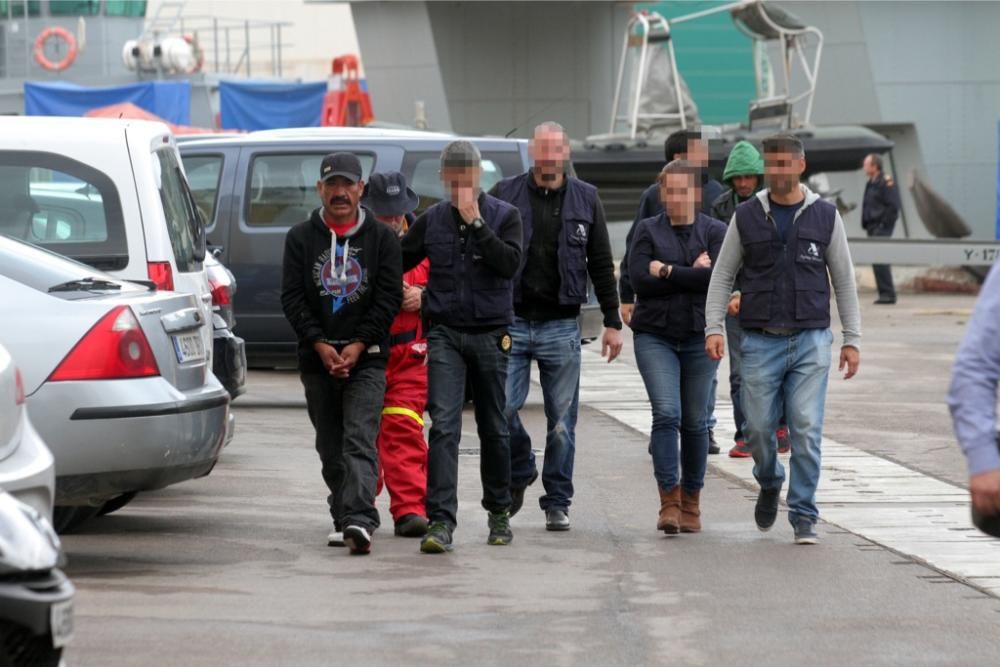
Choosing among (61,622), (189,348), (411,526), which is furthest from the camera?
(411,526)

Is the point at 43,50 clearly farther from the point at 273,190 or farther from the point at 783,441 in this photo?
→ the point at 783,441

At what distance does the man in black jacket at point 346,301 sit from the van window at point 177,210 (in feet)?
3.01

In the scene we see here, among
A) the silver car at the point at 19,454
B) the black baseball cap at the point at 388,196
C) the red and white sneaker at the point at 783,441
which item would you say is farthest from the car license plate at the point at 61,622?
the red and white sneaker at the point at 783,441

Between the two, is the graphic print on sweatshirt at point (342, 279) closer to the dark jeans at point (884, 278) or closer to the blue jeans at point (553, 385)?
the blue jeans at point (553, 385)

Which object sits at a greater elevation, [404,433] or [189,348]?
[189,348]

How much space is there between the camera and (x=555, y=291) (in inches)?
354

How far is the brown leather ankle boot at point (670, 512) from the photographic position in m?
8.87

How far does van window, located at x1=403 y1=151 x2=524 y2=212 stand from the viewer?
14.4 meters

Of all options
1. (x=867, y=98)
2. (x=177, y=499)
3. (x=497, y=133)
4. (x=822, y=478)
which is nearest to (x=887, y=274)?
(x=867, y=98)

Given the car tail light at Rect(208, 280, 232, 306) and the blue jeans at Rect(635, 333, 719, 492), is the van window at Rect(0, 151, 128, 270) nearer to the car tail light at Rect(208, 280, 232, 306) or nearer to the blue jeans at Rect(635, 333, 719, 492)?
the car tail light at Rect(208, 280, 232, 306)

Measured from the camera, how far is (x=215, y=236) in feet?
48.8

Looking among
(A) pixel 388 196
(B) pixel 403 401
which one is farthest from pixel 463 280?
(B) pixel 403 401

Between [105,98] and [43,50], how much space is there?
11.2m

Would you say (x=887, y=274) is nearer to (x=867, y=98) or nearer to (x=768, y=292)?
(x=867, y=98)
